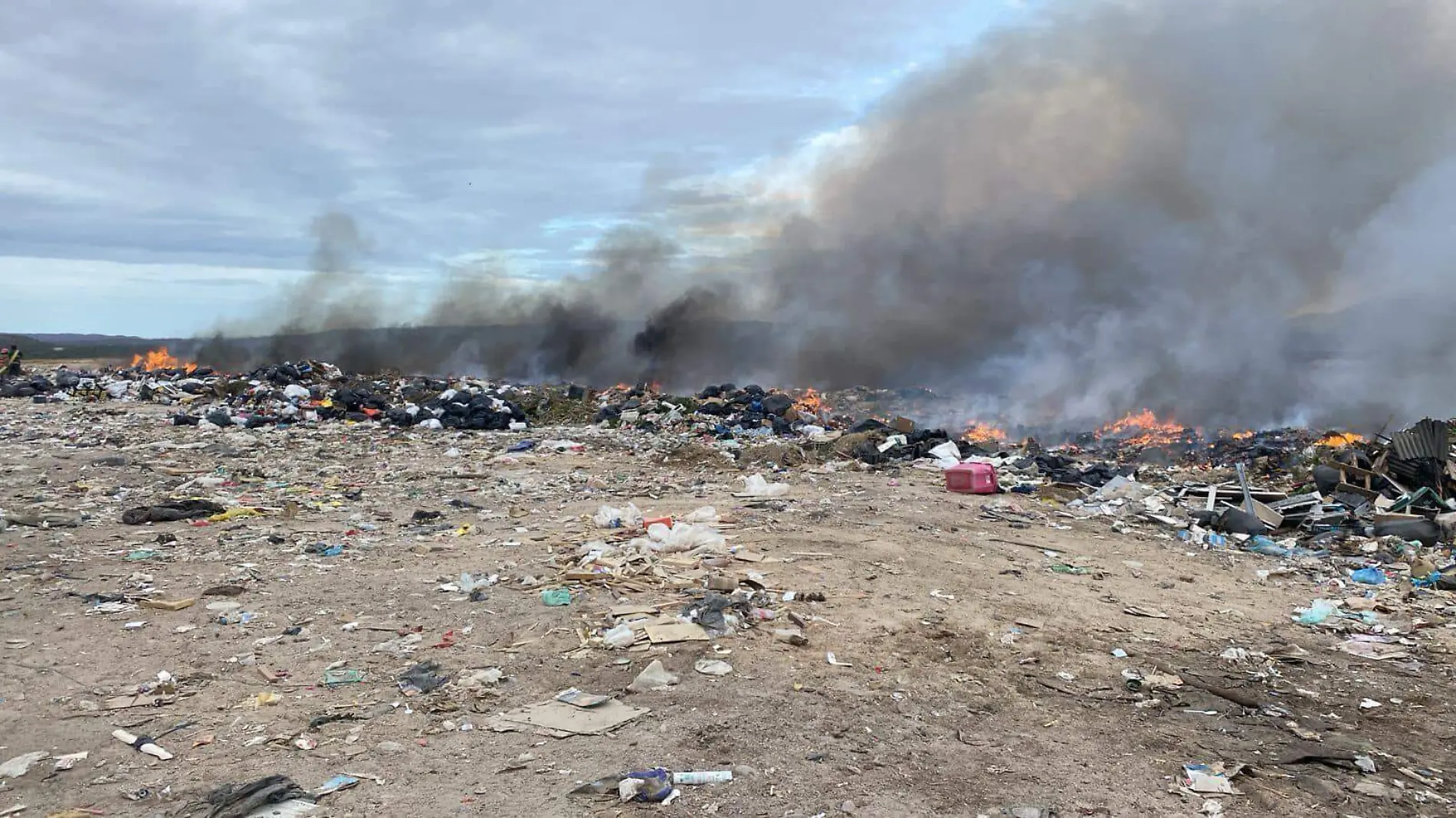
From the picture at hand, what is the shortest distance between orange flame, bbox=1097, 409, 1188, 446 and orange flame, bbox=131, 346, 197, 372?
23.3 m

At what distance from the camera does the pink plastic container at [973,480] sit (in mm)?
9133

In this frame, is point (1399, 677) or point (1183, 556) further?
point (1183, 556)

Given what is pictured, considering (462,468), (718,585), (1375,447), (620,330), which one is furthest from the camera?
(620,330)

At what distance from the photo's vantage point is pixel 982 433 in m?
15.7

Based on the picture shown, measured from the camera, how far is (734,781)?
3.02 m

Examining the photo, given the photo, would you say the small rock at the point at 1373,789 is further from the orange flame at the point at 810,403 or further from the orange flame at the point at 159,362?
the orange flame at the point at 159,362

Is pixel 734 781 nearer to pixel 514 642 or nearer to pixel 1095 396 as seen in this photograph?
pixel 514 642

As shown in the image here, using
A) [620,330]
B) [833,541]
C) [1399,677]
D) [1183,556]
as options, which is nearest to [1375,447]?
[1183,556]

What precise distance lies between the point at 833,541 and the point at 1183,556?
3078 millimetres

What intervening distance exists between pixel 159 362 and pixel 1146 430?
27146 mm

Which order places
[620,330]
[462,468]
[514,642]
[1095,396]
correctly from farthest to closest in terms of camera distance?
[620,330], [1095,396], [462,468], [514,642]

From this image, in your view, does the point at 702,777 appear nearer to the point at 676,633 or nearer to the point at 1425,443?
the point at 676,633

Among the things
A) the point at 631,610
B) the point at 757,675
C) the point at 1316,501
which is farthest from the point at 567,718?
the point at 1316,501

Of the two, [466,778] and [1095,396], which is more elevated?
[1095,396]
